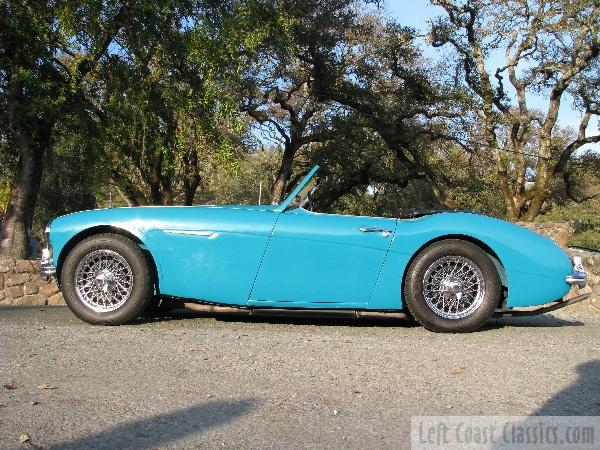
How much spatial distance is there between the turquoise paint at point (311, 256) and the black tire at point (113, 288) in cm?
13

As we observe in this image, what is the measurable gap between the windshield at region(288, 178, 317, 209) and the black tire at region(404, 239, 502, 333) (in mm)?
1122

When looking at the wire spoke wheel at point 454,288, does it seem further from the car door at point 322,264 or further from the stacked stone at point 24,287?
the stacked stone at point 24,287

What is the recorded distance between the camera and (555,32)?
2006 cm

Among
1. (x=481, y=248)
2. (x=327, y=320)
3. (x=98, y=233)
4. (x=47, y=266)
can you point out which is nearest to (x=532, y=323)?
(x=481, y=248)

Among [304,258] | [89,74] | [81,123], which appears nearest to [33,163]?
[81,123]

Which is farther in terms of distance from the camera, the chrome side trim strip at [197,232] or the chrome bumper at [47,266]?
the chrome bumper at [47,266]

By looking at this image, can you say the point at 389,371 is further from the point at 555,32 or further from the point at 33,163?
the point at 555,32

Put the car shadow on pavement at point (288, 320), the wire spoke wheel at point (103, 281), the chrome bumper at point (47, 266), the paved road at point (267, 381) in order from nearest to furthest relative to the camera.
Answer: the paved road at point (267, 381) < the wire spoke wheel at point (103, 281) < the chrome bumper at point (47, 266) < the car shadow on pavement at point (288, 320)

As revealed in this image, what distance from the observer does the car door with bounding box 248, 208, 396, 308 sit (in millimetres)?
5281

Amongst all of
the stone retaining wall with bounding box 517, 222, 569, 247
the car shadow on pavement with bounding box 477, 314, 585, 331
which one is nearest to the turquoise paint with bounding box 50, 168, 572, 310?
the car shadow on pavement with bounding box 477, 314, 585, 331

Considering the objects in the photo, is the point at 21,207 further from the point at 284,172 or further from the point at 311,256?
the point at 284,172

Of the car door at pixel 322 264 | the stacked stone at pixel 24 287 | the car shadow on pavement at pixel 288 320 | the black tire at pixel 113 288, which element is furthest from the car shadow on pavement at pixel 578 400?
the stacked stone at pixel 24 287

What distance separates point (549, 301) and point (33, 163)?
8463 millimetres

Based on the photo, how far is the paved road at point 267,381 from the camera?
2.98 metres
